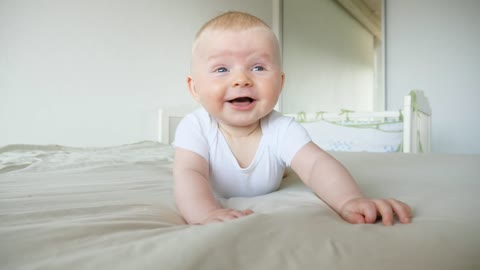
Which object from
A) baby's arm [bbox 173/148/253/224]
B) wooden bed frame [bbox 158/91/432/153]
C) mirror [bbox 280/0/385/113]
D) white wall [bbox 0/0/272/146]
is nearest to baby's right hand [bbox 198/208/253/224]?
baby's arm [bbox 173/148/253/224]

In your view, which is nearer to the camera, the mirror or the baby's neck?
the baby's neck

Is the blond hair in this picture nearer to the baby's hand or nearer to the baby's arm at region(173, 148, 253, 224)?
the baby's arm at region(173, 148, 253, 224)

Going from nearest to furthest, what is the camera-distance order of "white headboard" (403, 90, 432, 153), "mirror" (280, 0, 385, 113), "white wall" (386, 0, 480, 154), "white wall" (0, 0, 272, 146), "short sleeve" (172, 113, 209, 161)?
1. "short sleeve" (172, 113, 209, 161)
2. "white headboard" (403, 90, 432, 153)
3. "white wall" (0, 0, 272, 146)
4. "white wall" (386, 0, 480, 154)
5. "mirror" (280, 0, 385, 113)

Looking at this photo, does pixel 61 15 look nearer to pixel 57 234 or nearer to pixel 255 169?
pixel 255 169

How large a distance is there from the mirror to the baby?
2.61 meters

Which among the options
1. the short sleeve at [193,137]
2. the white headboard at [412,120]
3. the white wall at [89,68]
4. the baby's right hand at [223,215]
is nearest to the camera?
the baby's right hand at [223,215]

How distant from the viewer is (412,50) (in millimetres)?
2924

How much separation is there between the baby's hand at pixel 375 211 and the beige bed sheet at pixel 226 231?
14 mm

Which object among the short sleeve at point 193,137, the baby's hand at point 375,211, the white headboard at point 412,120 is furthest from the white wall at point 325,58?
the baby's hand at point 375,211

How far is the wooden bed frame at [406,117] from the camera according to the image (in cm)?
165

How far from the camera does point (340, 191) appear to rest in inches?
21.0

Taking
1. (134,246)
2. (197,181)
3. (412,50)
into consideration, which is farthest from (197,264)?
(412,50)

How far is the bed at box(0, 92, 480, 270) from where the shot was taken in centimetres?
28

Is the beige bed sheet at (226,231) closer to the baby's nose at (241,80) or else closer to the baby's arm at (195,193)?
the baby's arm at (195,193)
